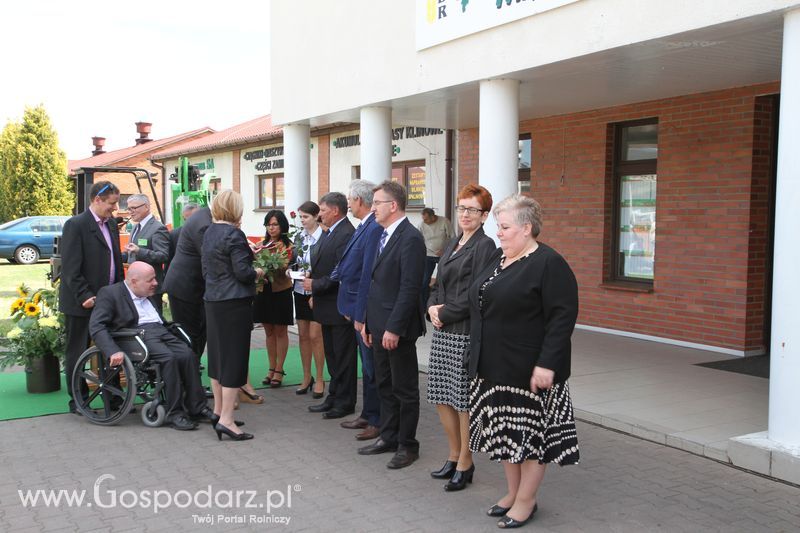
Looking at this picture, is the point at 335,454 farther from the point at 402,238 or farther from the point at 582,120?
the point at 582,120

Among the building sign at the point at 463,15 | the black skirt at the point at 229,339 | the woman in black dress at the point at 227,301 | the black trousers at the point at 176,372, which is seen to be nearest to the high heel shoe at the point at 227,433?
the woman in black dress at the point at 227,301

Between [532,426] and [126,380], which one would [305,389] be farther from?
[532,426]

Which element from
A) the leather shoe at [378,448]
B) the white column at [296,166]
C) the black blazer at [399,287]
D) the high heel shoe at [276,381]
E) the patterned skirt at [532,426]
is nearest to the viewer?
the patterned skirt at [532,426]

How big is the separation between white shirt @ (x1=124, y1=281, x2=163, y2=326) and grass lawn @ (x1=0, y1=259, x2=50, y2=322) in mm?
5674

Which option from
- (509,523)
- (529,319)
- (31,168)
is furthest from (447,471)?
(31,168)

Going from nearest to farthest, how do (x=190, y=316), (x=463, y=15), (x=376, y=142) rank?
1. (x=190, y=316)
2. (x=463, y=15)
3. (x=376, y=142)

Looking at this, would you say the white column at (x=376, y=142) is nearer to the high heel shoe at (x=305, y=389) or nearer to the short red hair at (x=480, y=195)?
Result: the high heel shoe at (x=305, y=389)

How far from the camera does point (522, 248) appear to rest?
4059 millimetres

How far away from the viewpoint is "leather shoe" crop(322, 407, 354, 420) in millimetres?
6578

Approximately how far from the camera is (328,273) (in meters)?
6.60

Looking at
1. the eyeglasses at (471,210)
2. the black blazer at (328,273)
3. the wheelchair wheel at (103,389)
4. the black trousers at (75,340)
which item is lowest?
the wheelchair wheel at (103,389)

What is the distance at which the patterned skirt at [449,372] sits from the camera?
466 centimetres

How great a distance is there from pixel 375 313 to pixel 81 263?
2852 millimetres

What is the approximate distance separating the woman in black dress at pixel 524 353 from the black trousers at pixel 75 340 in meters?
3.95
